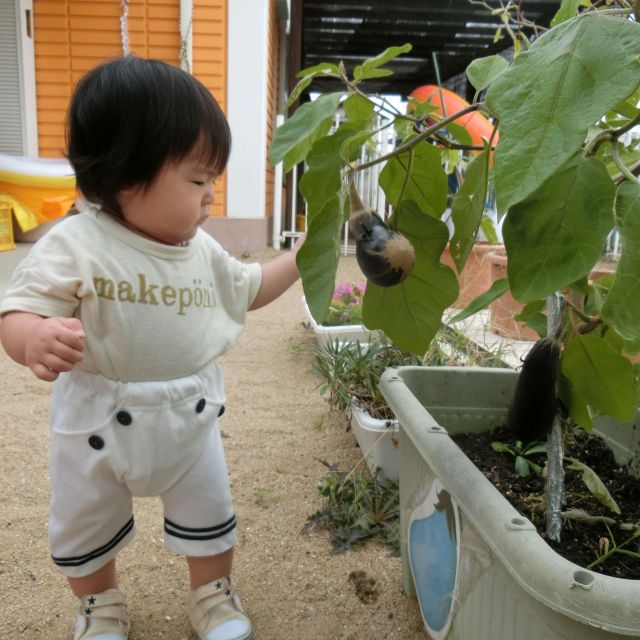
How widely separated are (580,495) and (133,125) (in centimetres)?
87

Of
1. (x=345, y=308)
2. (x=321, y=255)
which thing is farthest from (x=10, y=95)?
(x=321, y=255)

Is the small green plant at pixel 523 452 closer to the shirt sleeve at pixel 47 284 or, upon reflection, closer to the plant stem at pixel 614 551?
the plant stem at pixel 614 551

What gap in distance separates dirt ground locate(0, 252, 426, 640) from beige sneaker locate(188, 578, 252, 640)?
4cm

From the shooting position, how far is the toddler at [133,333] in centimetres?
99

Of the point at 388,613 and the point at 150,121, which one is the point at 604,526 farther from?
the point at 150,121

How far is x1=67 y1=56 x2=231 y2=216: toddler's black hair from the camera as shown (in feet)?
3.22

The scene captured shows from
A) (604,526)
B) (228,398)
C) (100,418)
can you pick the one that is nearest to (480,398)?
(604,526)

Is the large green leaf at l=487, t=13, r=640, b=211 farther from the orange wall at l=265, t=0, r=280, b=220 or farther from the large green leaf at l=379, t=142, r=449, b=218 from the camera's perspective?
the orange wall at l=265, t=0, r=280, b=220

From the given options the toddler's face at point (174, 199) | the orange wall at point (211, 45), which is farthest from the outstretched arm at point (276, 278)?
the orange wall at point (211, 45)

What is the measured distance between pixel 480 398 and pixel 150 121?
743 millimetres

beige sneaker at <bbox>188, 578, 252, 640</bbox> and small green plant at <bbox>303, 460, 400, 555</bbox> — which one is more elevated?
beige sneaker at <bbox>188, 578, 252, 640</bbox>

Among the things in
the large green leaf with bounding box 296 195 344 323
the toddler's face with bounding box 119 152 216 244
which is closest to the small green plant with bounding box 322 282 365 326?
the toddler's face with bounding box 119 152 216 244

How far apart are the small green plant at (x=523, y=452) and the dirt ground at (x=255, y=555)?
333 mm

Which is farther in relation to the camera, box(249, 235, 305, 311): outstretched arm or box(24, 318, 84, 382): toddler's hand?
box(249, 235, 305, 311): outstretched arm
